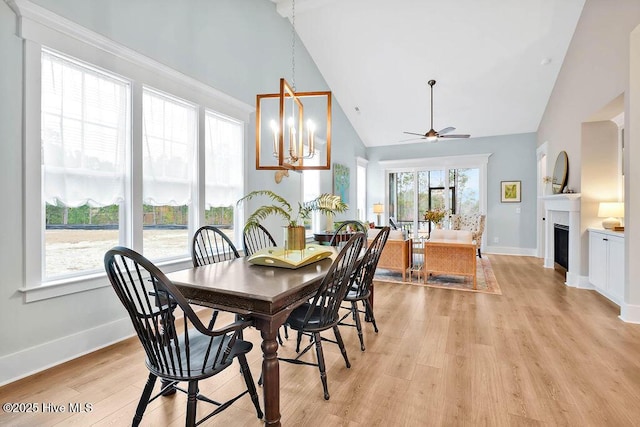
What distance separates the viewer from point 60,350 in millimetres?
2291

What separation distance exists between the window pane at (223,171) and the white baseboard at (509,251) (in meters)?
6.37

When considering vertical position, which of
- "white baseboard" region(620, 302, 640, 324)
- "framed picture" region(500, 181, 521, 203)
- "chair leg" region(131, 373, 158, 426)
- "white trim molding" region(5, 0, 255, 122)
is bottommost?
"white baseboard" region(620, 302, 640, 324)

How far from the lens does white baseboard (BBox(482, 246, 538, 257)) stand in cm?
722

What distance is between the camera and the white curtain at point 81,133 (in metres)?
2.28

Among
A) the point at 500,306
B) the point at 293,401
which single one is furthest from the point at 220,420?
the point at 500,306

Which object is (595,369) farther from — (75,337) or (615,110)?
(75,337)

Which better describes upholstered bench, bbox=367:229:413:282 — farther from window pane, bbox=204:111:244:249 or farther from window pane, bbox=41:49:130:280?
window pane, bbox=41:49:130:280

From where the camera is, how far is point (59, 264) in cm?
239

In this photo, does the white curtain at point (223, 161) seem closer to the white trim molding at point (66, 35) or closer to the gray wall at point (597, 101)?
the white trim molding at point (66, 35)

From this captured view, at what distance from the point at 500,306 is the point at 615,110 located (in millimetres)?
2949

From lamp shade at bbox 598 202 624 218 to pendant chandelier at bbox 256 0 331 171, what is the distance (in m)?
3.76

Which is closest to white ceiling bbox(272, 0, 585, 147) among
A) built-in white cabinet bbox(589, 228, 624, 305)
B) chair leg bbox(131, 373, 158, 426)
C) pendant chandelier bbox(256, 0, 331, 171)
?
pendant chandelier bbox(256, 0, 331, 171)

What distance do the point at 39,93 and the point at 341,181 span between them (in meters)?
5.46

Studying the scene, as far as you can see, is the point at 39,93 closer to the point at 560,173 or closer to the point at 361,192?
the point at 560,173
